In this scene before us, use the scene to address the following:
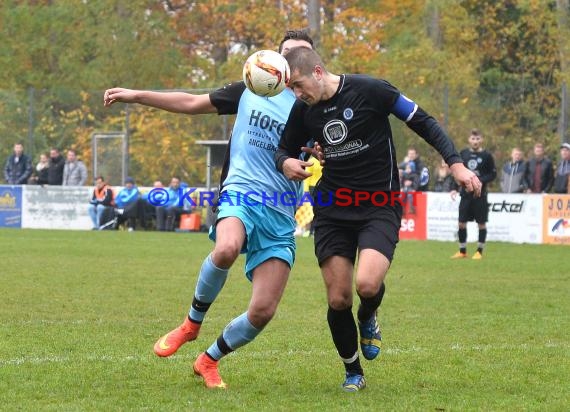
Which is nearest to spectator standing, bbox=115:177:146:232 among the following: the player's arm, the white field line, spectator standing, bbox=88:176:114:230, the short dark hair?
spectator standing, bbox=88:176:114:230

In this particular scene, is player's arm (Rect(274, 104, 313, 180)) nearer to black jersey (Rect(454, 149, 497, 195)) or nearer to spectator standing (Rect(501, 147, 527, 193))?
black jersey (Rect(454, 149, 497, 195))

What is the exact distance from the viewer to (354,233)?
6.75m

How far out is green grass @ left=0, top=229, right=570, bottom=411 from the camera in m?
6.33

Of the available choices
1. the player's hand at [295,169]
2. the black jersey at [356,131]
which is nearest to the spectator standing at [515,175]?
the black jersey at [356,131]

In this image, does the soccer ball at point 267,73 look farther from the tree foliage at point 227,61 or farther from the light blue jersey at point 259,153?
the tree foliage at point 227,61

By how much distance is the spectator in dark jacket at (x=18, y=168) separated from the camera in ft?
95.6

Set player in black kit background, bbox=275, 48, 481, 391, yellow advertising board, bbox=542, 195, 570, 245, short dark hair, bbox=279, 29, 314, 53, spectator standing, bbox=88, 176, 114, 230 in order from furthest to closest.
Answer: spectator standing, bbox=88, 176, 114, 230, yellow advertising board, bbox=542, 195, 570, 245, short dark hair, bbox=279, 29, 314, 53, player in black kit background, bbox=275, 48, 481, 391

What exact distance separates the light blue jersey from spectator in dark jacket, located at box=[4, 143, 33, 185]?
23003mm

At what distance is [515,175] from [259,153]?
18.0 meters

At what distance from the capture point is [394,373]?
721cm

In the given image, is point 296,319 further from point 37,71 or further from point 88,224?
point 37,71

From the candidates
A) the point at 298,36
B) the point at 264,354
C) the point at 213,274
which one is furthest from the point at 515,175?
the point at 213,274

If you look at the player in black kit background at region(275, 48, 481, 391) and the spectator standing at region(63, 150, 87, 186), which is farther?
the spectator standing at region(63, 150, 87, 186)

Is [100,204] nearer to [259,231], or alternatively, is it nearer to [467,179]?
[259,231]
